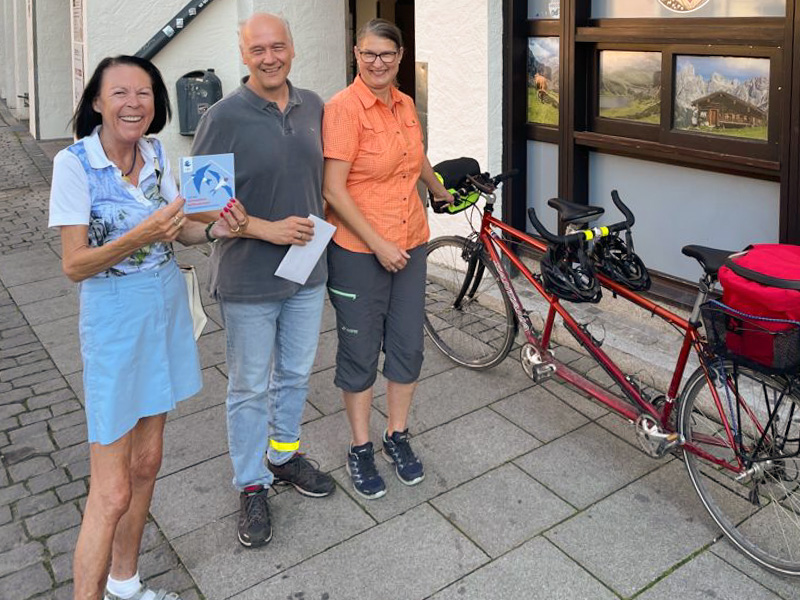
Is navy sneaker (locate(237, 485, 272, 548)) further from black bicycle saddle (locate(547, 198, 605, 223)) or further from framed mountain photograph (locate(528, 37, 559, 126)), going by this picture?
framed mountain photograph (locate(528, 37, 559, 126))

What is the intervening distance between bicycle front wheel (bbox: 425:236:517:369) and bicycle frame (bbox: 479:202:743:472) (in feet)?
0.44

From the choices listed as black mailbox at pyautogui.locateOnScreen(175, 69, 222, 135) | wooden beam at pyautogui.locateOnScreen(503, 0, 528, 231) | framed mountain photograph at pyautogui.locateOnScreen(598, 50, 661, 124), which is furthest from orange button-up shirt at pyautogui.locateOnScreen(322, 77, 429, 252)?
black mailbox at pyautogui.locateOnScreen(175, 69, 222, 135)

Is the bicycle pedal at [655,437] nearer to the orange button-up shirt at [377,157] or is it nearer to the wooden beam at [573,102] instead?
the orange button-up shirt at [377,157]

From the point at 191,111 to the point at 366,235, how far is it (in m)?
6.40

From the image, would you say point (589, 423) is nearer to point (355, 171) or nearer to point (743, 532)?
point (743, 532)

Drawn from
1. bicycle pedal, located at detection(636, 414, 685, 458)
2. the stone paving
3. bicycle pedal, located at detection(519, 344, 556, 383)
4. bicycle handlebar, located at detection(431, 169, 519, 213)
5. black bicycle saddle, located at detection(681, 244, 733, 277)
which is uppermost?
bicycle handlebar, located at detection(431, 169, 519, 213)

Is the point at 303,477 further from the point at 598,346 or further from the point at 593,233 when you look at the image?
the point at 593,233

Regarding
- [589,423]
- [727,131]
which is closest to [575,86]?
[727,131]

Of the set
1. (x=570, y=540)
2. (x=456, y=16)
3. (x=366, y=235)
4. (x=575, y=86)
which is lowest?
(x=570, y=540)

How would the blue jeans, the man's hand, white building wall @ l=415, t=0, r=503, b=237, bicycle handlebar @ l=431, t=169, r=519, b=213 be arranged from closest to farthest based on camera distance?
the man's hand
the blue jeans
bicycle handlebar @ l=431, t=169, r=519, b=213
white building wall @ l=415, t=0, r=503, b=237

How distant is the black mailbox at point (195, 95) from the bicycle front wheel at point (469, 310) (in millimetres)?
4595

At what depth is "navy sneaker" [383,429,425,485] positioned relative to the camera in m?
3.79

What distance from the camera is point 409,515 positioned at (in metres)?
3.57

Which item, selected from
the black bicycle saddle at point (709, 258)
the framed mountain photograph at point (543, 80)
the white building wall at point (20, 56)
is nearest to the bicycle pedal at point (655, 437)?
the black bicycle saddle at point (709, 258)
